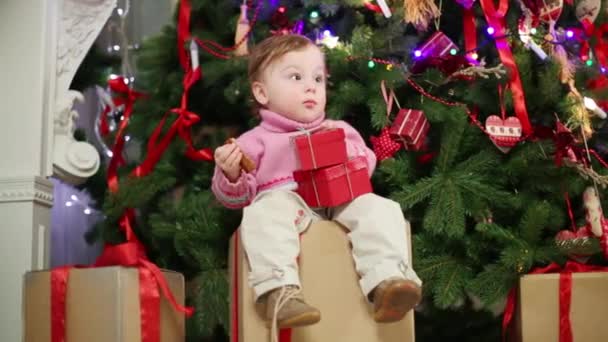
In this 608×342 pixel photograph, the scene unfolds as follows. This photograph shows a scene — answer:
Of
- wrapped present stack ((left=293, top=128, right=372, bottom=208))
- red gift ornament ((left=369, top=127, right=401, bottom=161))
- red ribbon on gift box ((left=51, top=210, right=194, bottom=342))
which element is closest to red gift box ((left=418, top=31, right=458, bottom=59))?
red gift ornament ((left=369, top=127, right=401, bottom=161))

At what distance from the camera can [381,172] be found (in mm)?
1837

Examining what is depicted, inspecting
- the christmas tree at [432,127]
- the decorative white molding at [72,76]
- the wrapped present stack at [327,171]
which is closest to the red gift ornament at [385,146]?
the christmas tree at [432,127]

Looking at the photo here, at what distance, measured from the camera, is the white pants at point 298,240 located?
140 centimetres

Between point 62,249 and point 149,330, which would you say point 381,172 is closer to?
point 149,330

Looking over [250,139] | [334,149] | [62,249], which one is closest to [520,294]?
[334,149]

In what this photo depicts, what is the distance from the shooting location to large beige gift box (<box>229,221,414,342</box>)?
1.44m

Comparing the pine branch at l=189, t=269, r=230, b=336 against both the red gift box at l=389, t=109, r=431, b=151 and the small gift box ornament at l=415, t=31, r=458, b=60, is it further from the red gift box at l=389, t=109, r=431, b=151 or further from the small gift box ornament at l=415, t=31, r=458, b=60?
the small gift box ornament at l=415, t=31, r=458, b=60

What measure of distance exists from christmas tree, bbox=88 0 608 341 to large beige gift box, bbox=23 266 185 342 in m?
0.24

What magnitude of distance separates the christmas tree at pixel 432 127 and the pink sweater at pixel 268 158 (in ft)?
0.72

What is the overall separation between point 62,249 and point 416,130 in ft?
3.41

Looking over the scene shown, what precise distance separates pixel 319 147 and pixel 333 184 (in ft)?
0.26

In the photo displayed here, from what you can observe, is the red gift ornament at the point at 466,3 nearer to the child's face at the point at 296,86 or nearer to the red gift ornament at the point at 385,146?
the red gift ornament at the point at 385,146

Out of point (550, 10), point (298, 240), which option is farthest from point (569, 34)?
point (298, 240)

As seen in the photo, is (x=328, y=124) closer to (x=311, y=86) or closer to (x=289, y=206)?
(x=311, y=86)
